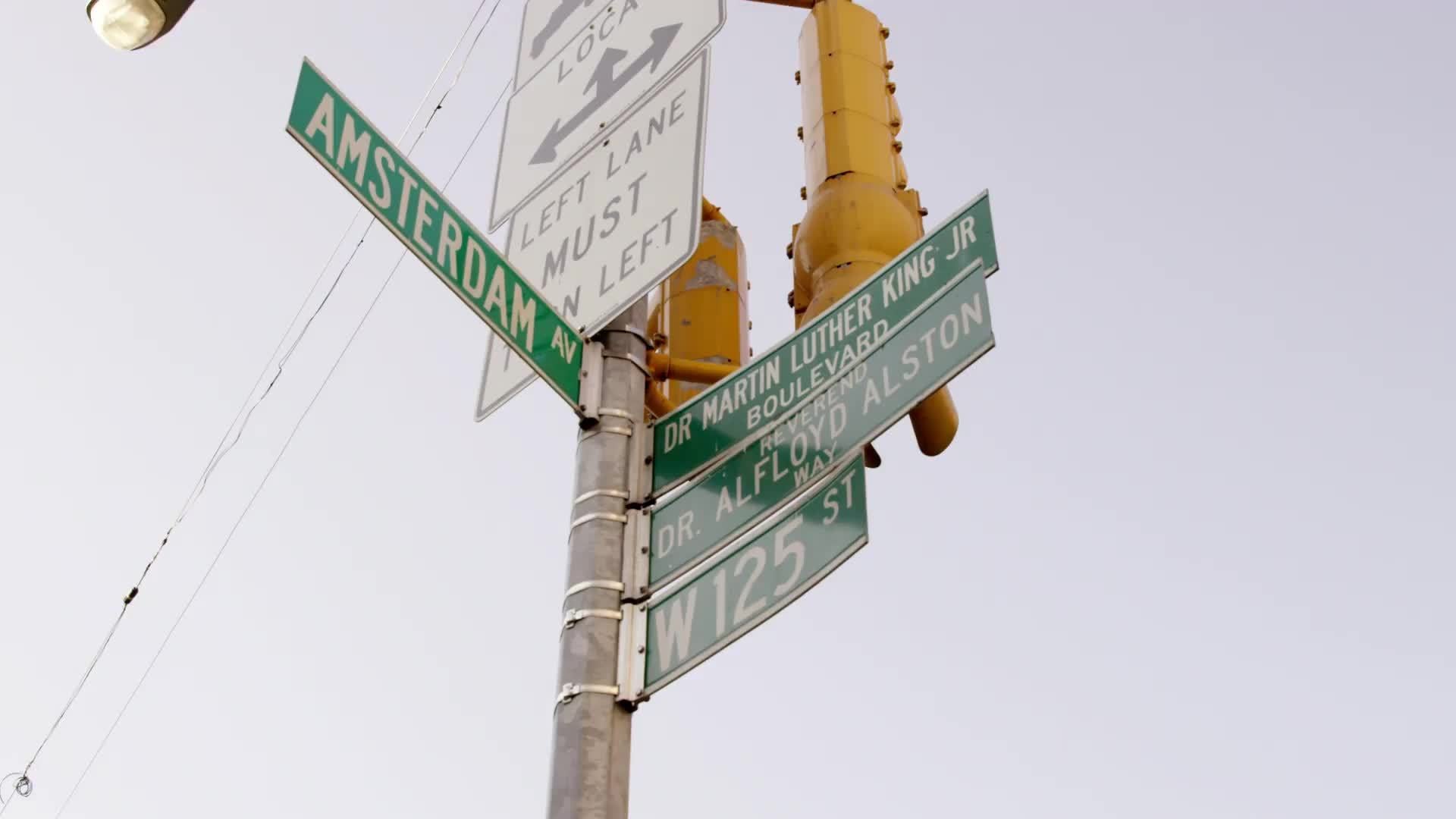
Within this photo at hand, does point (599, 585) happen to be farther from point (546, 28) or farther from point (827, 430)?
point (546, 28)

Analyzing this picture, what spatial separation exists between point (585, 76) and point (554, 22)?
0.49m

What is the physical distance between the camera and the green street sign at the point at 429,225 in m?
3.64

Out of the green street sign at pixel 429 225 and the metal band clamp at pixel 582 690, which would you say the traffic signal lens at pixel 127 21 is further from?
the metal band clamp at pixel 582 690

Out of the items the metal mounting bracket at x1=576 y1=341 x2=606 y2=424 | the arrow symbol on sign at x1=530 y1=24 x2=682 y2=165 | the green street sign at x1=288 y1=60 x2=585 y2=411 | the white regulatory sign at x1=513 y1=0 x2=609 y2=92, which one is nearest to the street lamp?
the green street sign at x1=288 y1=60 x2=585 y2=411

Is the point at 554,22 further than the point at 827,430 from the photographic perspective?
Yes

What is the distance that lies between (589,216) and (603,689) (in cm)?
159

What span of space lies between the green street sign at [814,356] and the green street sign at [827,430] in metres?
0.05

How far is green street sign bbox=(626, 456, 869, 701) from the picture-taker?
3.78 meters

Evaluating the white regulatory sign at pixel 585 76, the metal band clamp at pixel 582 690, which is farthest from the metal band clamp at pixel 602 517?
the white regulatory sign at pixel 585 76

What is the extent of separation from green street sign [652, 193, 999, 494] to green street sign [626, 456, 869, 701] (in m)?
0.32

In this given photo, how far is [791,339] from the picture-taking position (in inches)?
169

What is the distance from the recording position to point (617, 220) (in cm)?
450

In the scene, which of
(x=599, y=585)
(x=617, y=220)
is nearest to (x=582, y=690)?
(x=599, y=585)

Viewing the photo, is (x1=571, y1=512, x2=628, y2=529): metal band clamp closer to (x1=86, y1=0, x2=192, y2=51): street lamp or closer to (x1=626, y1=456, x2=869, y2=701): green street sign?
(x1=626, y1=456, x2=869, y2=701): green street sign
